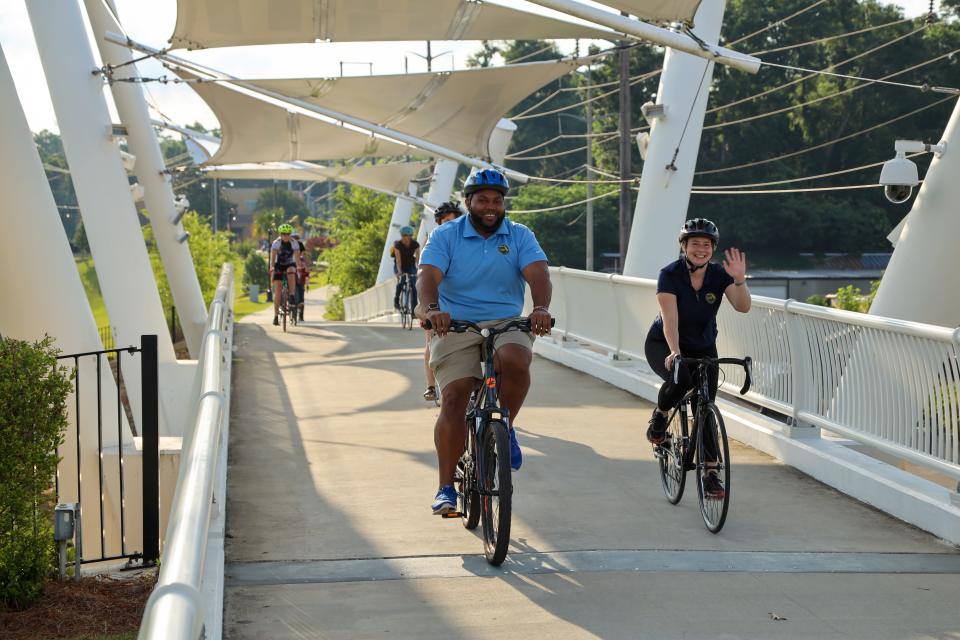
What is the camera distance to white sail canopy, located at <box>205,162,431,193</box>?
4259cm

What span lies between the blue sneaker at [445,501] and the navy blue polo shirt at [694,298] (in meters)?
1.71

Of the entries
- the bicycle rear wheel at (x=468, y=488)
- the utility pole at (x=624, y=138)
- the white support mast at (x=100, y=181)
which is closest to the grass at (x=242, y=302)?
the utility pole at (x=624, y=138)

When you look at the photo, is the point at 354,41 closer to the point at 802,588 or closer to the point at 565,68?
the point at 565,68

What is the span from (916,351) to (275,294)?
16974 millimetres

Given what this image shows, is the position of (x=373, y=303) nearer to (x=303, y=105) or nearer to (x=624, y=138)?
(x=624, y=138)

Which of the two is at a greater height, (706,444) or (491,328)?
(491,328)

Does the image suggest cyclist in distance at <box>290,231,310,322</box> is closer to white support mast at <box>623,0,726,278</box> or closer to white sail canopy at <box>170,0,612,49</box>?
white sail canopy at <box>170,0,612,49</box>

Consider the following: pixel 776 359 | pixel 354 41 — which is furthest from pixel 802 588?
pixel 354 41

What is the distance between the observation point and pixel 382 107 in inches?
1024

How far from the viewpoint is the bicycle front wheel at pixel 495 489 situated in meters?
6.39

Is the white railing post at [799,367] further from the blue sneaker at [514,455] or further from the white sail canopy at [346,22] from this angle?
the white sail canopy at [346,22]

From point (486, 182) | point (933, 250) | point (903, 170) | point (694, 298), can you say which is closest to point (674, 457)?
point (694, 298)

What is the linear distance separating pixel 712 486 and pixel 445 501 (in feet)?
5.06

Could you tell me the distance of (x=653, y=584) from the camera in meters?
6.44
